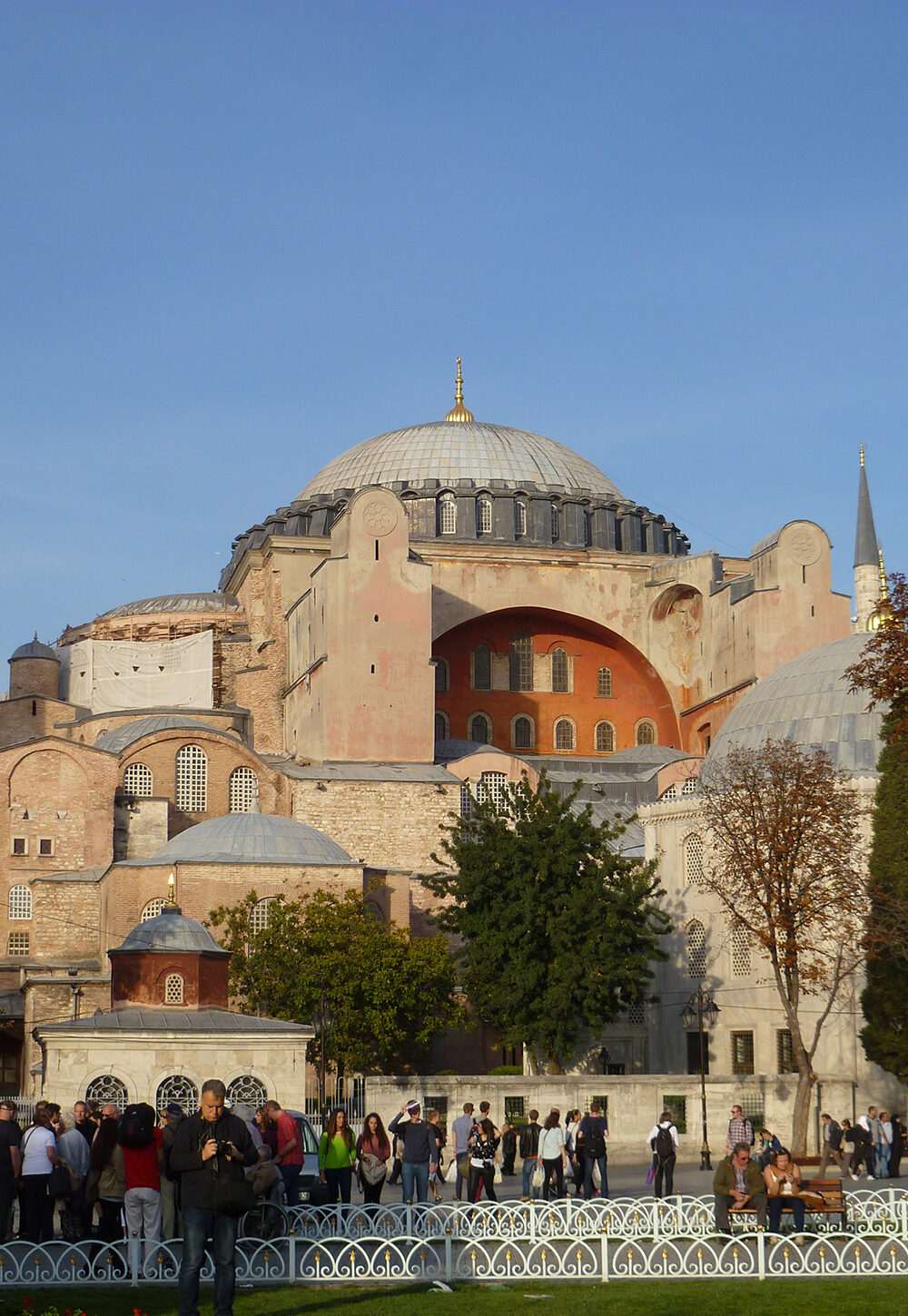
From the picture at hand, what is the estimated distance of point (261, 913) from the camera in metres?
33.8

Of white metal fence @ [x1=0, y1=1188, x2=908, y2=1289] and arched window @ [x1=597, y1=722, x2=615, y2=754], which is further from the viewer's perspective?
arched window @ [x1=597, y1=722, x2=615, y2=754]

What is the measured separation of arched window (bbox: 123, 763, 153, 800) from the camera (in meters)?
39.4

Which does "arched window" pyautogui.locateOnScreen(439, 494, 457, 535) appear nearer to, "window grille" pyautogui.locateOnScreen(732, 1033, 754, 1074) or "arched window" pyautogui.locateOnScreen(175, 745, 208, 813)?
"arched window" pyautogui.locateOnScreen(175, 745, 208, 813)

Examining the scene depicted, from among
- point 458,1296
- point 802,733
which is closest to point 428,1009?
point 802,733

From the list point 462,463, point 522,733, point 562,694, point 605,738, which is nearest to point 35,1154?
point 522,733

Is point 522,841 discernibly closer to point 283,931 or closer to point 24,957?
point 283,931

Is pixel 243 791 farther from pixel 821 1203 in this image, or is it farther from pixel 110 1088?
pixel 821 1203

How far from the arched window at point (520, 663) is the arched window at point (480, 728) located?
45.8 inches

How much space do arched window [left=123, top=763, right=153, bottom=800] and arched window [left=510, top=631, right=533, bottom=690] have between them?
11423 mm

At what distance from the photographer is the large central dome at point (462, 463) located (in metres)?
49.7

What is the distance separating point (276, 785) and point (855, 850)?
48.0 feet

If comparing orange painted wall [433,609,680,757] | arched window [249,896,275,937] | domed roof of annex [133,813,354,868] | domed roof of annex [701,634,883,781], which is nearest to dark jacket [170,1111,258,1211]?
domed roof of annex [701,634,883,781]

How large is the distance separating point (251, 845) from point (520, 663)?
14717mm

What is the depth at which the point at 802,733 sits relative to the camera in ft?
106
